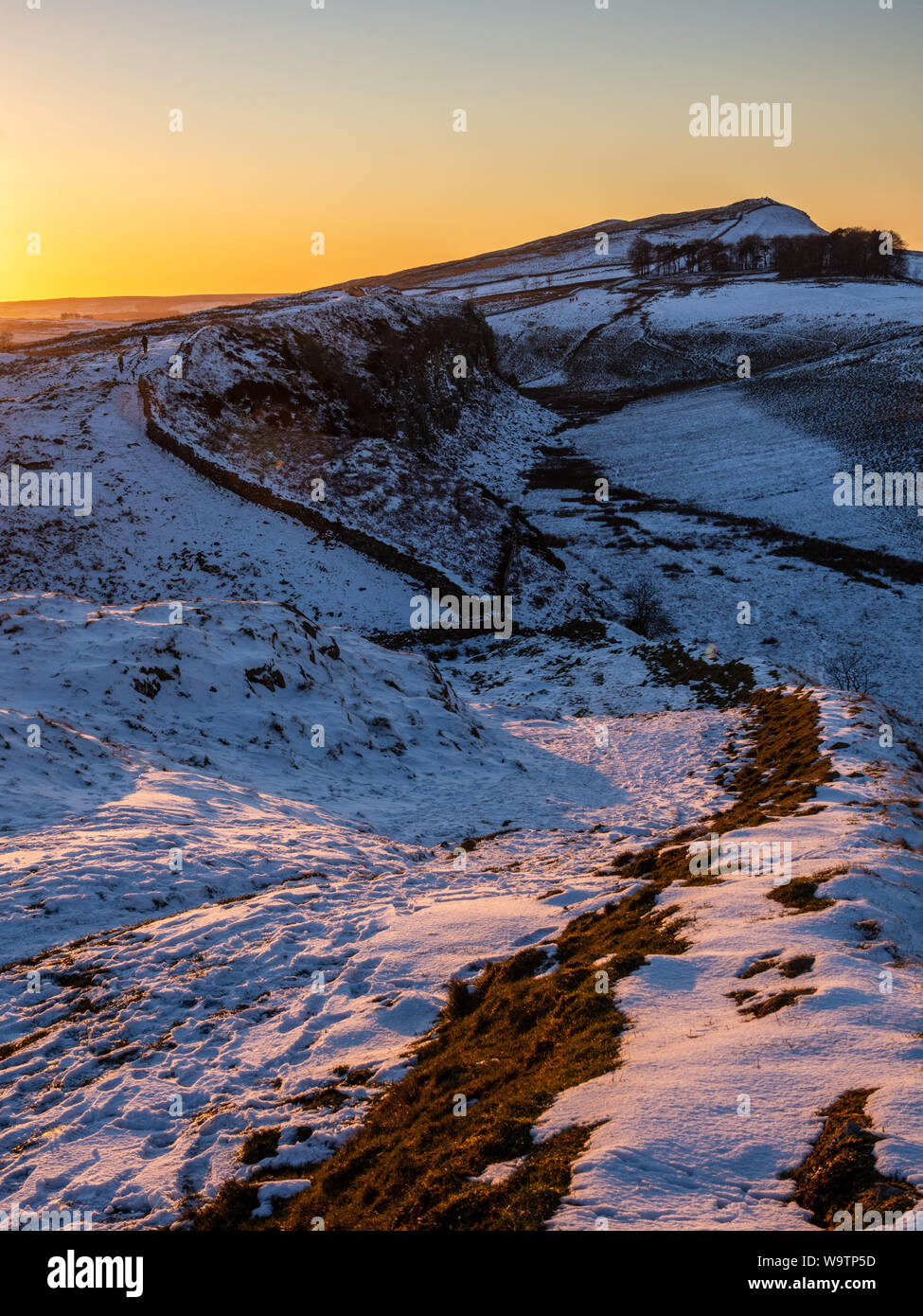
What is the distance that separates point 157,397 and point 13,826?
1314 inches

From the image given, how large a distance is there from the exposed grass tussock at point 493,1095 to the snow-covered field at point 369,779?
0.21m

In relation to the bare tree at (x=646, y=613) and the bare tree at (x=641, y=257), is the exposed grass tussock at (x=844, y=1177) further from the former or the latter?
the bare tree at (x=641, y=257)

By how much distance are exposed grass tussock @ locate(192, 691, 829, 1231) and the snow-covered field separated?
214 mm

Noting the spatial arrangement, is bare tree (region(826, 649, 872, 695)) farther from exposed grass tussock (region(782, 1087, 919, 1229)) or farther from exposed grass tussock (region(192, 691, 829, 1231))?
exposed grass tussock (region(782, 1087, 919, 1229))

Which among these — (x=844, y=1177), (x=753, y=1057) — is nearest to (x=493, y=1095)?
(x=753, y=1057)

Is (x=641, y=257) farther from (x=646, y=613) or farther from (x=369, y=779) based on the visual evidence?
(x=369, y=779)

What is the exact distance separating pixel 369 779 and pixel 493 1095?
11231 millimetres

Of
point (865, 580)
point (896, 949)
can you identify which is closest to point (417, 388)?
point (865, 580)

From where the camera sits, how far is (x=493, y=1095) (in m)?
6.20

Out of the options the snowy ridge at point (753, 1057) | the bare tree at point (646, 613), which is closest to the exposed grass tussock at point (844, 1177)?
the snowy ridge at point (753, 1057)

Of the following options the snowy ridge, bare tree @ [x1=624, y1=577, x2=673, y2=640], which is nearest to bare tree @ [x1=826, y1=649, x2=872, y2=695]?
bare tree @ [x1=624, y1=577, x2=673, y2=640]

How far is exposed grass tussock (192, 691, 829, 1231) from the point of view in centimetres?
498

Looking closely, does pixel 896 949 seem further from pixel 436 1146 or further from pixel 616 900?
pixel 436 1146

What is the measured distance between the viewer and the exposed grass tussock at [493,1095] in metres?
4.98
